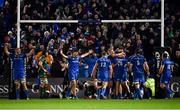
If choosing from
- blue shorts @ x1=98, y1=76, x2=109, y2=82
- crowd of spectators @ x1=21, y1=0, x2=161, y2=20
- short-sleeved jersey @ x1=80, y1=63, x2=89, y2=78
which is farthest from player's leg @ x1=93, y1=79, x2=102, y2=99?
crowd of spectators @ x1=21, y1=0, x2=161, y2=20

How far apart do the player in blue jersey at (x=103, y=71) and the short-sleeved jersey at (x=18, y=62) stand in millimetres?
2361

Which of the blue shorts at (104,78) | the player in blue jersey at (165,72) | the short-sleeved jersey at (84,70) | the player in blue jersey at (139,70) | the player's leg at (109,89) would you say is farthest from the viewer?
the short-sleeved jersey at (84,70)

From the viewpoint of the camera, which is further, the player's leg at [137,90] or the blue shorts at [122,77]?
the blue shorts at [122,77]

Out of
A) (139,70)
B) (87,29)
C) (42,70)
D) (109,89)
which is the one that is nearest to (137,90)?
(139,70)

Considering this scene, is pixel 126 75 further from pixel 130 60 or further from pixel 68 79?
pixel 68 79

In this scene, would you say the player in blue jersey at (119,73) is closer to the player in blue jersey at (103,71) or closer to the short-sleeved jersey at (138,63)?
the player in blue jersey at (103,71)

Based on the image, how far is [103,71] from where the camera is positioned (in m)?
20.6

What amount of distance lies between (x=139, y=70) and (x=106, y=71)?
109 cm

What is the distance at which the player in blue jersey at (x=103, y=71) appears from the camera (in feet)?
67.5

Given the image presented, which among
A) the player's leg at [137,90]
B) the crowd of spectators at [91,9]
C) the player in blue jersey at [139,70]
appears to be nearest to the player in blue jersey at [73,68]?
the player in blue jersey at [139,70]

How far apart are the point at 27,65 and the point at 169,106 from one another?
6181 mm

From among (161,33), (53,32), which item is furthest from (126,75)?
(53,32)

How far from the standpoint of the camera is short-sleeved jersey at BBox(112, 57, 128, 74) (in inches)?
814

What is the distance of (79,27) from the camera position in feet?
73.6
